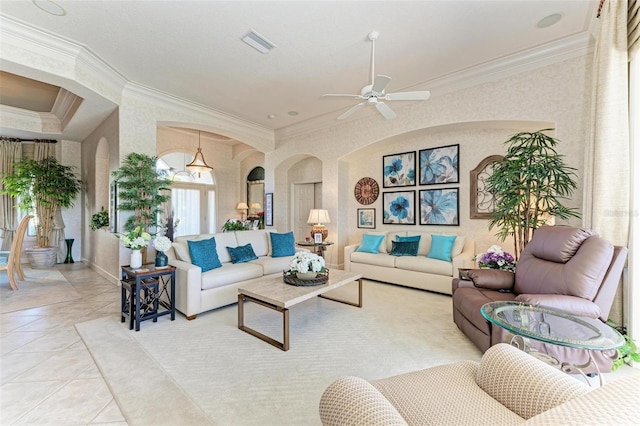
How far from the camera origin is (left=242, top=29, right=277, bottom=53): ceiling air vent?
3250 mm

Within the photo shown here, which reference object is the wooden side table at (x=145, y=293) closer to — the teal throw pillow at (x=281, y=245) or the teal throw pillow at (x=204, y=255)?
the teal throw pillow at (x=204, y=255)

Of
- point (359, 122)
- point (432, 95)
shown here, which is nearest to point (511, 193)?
point (432, 95)

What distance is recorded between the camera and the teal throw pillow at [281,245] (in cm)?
469

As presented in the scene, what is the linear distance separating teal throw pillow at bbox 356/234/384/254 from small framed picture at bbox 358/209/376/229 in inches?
28.1

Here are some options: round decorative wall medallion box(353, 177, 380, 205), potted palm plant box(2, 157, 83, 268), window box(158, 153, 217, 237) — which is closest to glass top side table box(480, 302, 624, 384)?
round decorative wall medallion box(353, 177, 380, 205)

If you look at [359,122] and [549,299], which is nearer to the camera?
[549,299]

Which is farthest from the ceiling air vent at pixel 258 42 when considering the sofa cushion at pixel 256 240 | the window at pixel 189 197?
the window at pixel 189 197

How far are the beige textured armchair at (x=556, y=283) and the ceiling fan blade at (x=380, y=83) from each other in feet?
7.25

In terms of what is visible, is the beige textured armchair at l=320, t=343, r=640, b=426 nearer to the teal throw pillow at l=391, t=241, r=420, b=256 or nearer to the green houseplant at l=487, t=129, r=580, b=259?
the green houseplant at l=487, t=129, r=580, b=259

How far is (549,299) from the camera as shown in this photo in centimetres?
207

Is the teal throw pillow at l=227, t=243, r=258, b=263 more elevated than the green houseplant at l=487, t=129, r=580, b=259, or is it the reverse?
the green houseplant at l=487, t=129, r=580, b=259

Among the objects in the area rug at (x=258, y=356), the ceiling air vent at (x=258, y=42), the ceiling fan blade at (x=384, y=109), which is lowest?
the area rug at (x=258, y=356)

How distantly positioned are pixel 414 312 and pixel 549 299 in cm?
167

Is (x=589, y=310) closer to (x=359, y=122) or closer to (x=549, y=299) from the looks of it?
(x=549, y=299)
